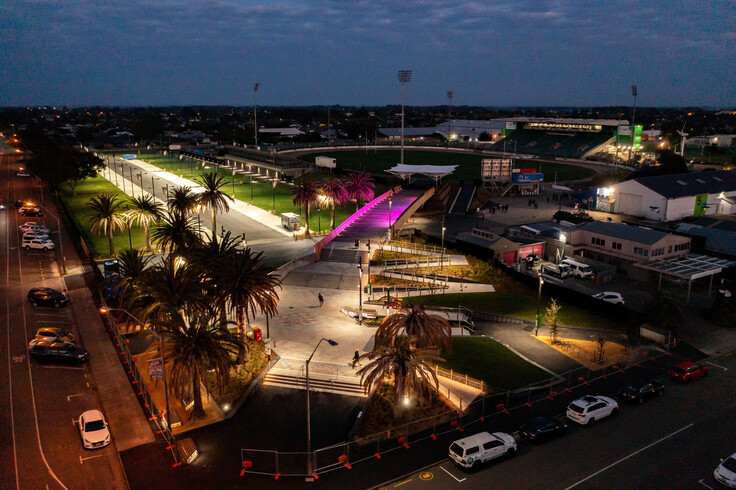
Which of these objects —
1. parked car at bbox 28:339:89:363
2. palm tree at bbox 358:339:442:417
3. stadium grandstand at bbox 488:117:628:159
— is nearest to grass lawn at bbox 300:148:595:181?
stadium grandstand at bbox 488:117:628:159

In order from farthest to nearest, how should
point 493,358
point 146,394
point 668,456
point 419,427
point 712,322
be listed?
point 712,322 → point 493,358 → point 146,394 → point 419,427 → point 668,456

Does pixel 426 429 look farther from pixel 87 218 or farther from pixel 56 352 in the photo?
pixel 87 218

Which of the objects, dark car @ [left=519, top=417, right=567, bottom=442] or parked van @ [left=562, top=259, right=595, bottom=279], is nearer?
dark car @ [left=519, top=417, right=567, bottom=442]

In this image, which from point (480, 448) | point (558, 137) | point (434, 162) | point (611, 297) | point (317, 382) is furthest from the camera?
point (558, 137)

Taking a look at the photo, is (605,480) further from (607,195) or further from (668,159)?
(668,159)

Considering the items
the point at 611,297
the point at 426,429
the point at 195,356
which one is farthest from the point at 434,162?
the point at 195,356

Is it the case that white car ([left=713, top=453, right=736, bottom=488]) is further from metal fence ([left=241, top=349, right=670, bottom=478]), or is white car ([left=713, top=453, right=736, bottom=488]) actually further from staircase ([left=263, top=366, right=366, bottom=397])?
staircase ([left=263, top=366, right=366, bottom=397])

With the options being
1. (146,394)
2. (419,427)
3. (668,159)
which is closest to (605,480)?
(419,427)
